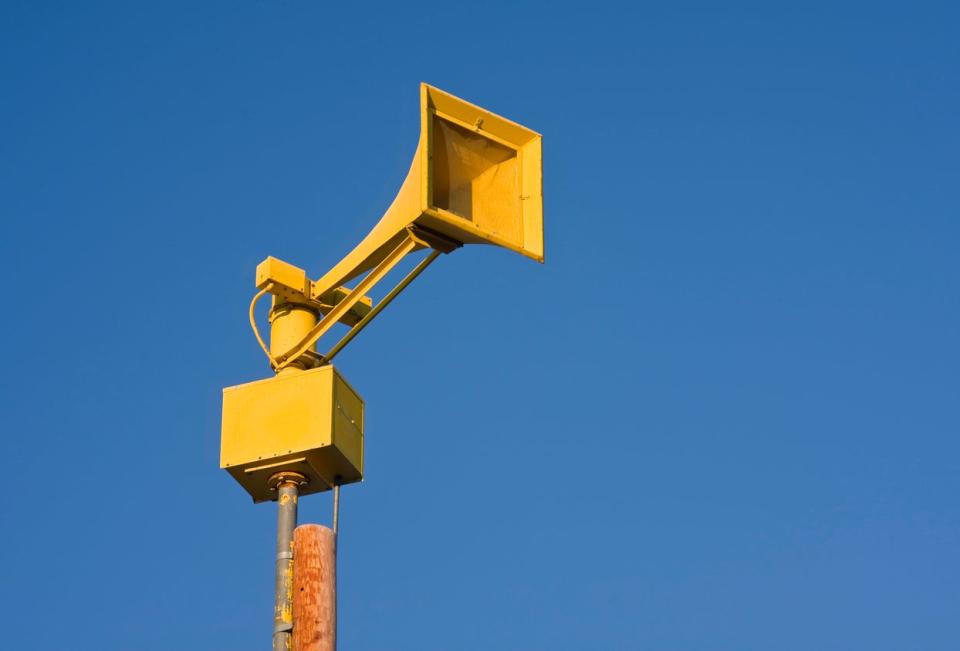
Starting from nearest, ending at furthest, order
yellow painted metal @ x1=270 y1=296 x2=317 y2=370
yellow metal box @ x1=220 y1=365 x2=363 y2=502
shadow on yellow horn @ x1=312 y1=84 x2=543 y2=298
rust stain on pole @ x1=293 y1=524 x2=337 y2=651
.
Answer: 1. rust stain on pole @ x1=293 y1=524 x2=337 y2=651
2. yellow metal box @ x1=220 y1=365 x2=363 y2=502
3. shadow on yellow horn @ x1=312 y1=84 x2=543 y2=298
4. yellow painted metal @ x1=270 y1=296 x2=317 y2=370

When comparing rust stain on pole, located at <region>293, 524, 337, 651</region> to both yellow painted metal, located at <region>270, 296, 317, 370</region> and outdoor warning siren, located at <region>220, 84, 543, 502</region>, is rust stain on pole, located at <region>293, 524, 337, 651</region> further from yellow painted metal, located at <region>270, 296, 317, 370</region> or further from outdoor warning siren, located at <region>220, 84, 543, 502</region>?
yellow painted metal, located at <region>270, 296, 317, 370</region>

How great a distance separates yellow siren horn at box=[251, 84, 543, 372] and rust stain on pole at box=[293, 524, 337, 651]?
4.30 feet

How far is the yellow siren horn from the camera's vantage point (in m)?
9.87

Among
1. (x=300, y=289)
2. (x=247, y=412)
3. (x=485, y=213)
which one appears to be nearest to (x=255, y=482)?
(x=247, y=412)

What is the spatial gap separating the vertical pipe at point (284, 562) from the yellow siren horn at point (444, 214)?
0.87 metres

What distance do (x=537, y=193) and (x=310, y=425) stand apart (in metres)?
1.89

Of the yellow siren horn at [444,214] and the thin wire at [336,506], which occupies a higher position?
the yellow siren horn at [444,214]

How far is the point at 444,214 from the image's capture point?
31.8 ft

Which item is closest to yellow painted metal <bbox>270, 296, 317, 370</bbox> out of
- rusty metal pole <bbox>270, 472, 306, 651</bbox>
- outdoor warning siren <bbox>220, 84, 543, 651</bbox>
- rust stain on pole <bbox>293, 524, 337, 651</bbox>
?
outdoor warning siren <bbox>220, 84, 543, 651</bbox>

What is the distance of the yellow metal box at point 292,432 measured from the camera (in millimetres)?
9609

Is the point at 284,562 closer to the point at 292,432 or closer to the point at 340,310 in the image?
the point at 292,432

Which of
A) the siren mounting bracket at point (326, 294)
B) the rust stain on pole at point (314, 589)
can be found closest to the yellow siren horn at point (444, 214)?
the siren mounting bracket at point (326, 294)

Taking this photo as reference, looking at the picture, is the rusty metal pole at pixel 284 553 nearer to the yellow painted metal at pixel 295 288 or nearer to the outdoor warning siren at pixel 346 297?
the outdoor warning siren at pixel 346 297

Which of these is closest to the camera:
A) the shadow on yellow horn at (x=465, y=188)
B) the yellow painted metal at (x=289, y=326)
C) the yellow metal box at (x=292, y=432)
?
the yellow metal box at (x=292, y=432)
